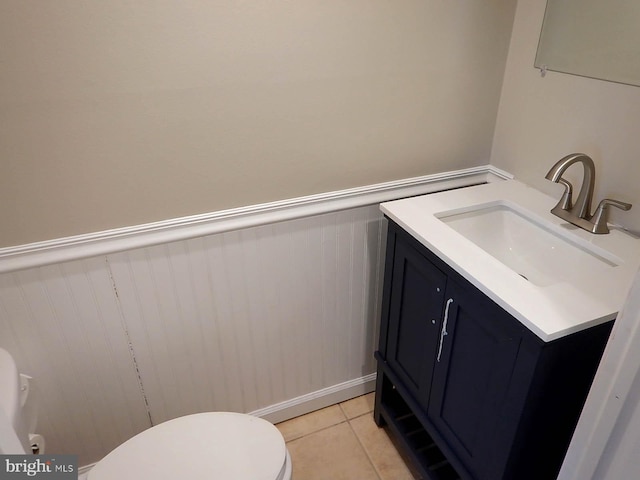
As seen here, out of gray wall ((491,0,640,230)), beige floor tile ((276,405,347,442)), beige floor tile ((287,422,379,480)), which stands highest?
gray wall ((491,0,640,230))

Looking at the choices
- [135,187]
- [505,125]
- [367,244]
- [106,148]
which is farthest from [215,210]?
[505,125]

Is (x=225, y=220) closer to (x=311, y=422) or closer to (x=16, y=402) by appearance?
(x=16, y=402)

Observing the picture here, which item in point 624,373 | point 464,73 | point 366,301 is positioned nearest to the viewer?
point 624,373

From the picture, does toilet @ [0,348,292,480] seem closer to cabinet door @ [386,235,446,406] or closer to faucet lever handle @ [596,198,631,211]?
cabinet door @ [386,235,446,406]

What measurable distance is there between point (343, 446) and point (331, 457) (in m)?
0.06

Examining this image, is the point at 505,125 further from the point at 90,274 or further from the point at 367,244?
the point at 90,274

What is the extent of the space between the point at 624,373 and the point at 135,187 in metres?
1.11

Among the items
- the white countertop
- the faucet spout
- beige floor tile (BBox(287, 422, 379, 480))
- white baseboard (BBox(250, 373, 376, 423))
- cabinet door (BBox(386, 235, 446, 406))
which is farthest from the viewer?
white baseboard (BBox(250, 373, 376, 423))

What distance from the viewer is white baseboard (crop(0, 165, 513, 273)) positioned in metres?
1.16

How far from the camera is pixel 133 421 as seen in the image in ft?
4.89

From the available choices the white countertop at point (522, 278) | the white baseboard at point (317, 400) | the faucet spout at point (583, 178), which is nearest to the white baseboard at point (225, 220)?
the white countertop at point (522, 278)

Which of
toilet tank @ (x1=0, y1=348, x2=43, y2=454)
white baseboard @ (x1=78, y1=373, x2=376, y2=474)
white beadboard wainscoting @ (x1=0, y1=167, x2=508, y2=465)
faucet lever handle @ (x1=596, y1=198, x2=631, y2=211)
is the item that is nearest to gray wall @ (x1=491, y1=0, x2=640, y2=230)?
faucet lever handle @ (x1=596, y1=198, x2=631, y2=211)

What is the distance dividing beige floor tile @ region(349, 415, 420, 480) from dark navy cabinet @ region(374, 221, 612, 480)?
0.12m

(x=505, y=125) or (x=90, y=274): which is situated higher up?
(x=505, y=125)
